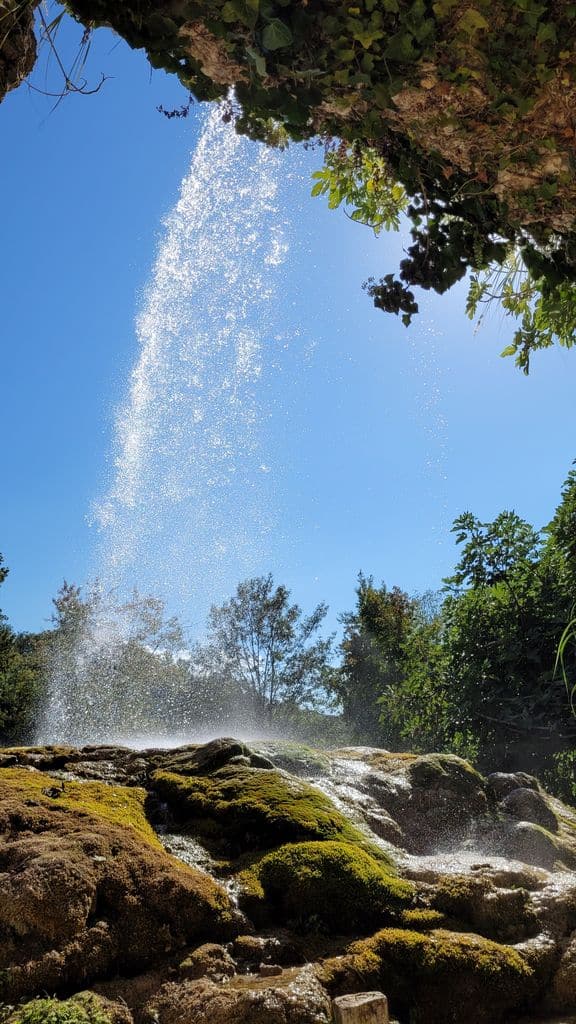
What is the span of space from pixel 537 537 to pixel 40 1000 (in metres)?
7.60

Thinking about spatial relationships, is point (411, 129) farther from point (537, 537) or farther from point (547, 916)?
point (537, 537)

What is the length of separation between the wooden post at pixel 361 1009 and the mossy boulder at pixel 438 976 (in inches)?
9.4

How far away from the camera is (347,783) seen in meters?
5.34

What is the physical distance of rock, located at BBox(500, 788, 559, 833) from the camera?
5.64 meters

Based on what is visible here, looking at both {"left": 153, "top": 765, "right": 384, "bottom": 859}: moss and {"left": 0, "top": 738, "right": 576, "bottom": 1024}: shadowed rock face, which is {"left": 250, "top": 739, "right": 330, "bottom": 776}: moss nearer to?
{"left": 0, "top": 738, "right": 576, "bottom": 1024}: shadowed rock face

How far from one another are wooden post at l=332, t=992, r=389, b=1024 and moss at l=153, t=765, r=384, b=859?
121 cm

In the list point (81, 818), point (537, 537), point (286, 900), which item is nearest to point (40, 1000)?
point (81, 818)

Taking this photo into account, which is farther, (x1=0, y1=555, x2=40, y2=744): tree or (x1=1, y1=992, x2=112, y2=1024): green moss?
(x1=0, y1=555, x2=40, y2=744): tree

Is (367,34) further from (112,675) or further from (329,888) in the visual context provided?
(112,675)

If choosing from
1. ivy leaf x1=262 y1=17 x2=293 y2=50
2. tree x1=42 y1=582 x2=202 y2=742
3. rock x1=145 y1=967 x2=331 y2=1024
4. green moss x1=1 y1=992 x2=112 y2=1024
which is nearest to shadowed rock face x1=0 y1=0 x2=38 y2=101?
ivy leaf x1=262 y1=17 x2=293 y2=50

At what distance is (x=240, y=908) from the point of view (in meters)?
3.17

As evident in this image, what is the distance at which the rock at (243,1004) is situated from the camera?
2418 mm

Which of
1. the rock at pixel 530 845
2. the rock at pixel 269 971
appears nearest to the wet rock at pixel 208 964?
the rock at pixel 269 971

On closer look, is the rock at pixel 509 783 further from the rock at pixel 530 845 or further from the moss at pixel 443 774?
the rock at pixel 530 845
